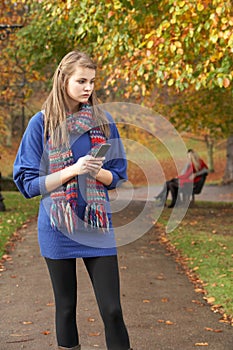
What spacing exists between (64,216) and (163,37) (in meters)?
6.13

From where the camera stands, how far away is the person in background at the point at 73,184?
3.59m

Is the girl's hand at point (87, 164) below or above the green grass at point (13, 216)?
above

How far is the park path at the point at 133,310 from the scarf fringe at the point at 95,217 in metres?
1.62

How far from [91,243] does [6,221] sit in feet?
34.0

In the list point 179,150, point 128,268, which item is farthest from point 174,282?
point 179,150

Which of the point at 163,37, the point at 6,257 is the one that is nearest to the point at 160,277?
the point at 6,257

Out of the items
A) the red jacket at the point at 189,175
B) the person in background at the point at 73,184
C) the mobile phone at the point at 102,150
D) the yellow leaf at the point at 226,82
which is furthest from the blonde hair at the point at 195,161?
the mobile phone at the point at 102,150

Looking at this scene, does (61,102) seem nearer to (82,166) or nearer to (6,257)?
(82,166)

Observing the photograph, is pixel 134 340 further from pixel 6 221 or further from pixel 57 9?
pixel 6 221

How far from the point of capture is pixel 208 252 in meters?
9.78

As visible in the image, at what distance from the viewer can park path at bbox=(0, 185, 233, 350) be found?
205 inches

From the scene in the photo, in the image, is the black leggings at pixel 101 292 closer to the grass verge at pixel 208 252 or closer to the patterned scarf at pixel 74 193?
the patterned scarf at pixel 74 193

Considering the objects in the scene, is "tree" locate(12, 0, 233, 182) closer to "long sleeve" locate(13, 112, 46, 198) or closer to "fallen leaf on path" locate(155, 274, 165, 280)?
"fallen leaf on path" locate(155, 274, 165, 280)

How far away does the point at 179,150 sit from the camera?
420cm
